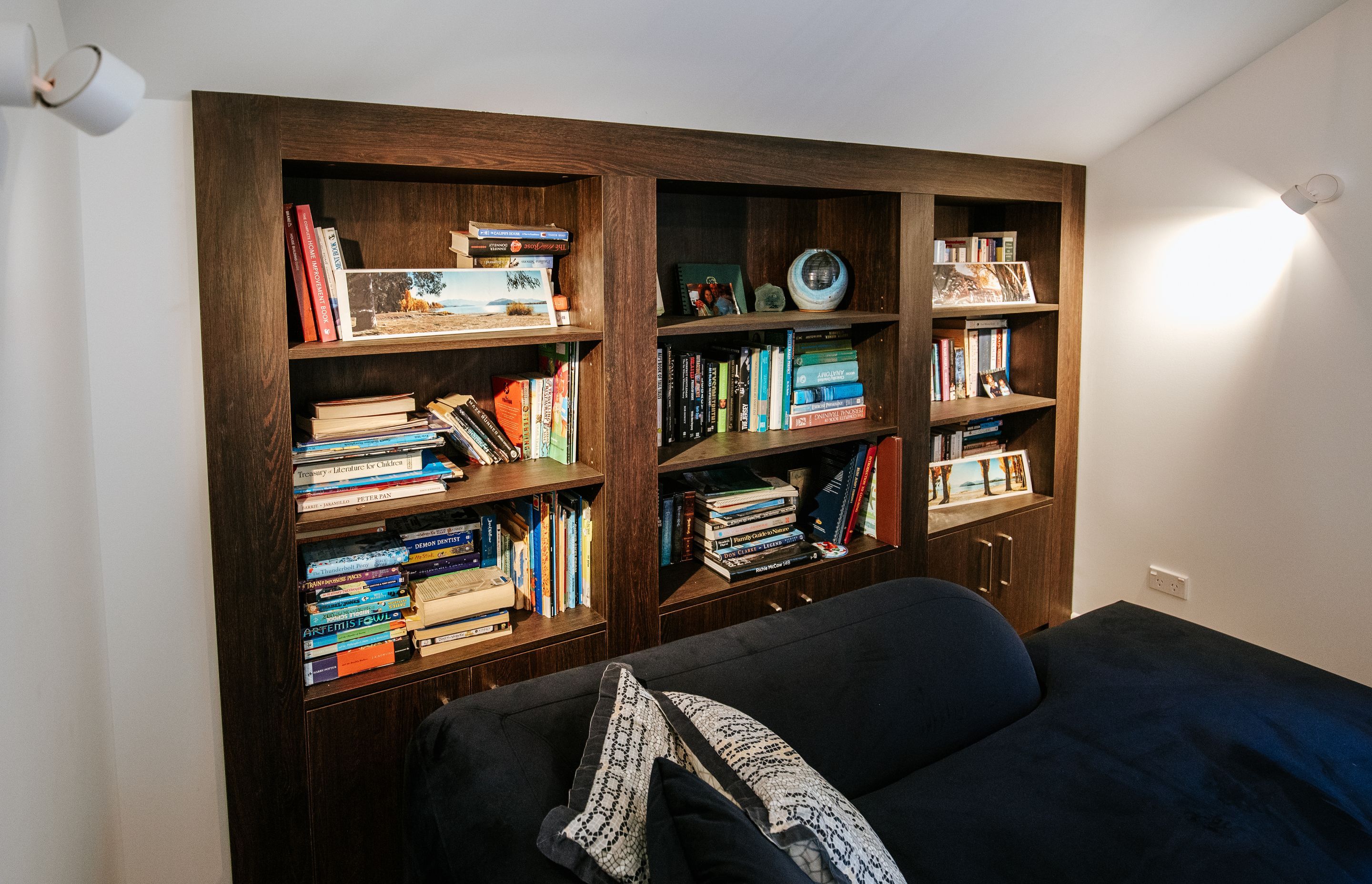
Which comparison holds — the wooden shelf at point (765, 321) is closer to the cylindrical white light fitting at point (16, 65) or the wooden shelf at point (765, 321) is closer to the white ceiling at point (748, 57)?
the white ceiling at point (748, 57)

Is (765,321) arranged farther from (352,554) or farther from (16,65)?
(16,65)

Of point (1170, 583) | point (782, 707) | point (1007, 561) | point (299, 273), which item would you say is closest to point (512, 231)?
point (299, 273)

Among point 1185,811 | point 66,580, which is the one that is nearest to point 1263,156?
point 1185,811

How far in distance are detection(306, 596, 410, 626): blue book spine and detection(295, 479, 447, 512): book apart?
0.24 m

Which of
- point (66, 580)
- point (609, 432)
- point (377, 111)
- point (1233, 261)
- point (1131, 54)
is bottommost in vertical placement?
point (66, 580)

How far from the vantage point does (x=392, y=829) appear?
2080 millimetres

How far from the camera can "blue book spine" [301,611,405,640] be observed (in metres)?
2.00

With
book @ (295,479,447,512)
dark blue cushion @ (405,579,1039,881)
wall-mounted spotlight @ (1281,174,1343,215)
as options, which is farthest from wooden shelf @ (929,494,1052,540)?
book @ (295,479,447,512)

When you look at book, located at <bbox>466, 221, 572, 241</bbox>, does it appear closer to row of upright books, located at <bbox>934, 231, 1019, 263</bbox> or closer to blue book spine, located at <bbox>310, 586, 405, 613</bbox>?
blue book spine, located at <bbox>310, 586, 405, 613</bbox>

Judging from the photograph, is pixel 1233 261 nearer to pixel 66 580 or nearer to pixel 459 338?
pixel 459 338

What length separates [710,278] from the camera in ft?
8.98

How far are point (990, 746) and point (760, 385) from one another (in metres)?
1.31

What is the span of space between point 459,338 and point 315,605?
2.24ft

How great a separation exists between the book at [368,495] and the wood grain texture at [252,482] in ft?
0.27
